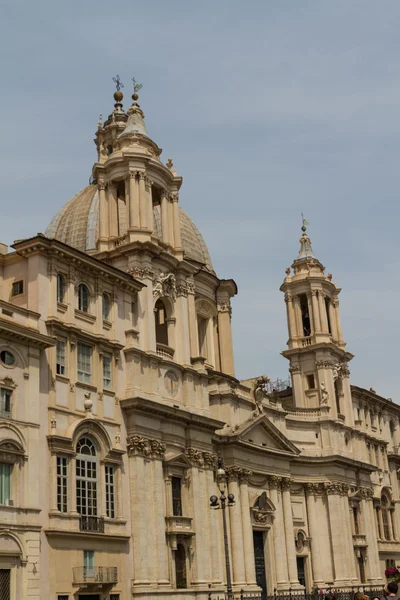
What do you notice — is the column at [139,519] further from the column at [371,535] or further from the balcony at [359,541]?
the column at [371,535]

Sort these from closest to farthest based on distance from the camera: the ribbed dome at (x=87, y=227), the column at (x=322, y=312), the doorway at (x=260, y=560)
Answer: the doorway at (x=260, y=560)
the ribbed dome at (x=87, y=227)
the column at (x=322, y=312)

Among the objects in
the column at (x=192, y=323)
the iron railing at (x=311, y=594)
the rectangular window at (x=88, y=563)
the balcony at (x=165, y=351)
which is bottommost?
the iron railing at (x=311, y=594)

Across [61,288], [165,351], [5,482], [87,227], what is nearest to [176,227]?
[165,351]

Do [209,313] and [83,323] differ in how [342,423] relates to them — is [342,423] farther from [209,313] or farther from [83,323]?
[83,323]

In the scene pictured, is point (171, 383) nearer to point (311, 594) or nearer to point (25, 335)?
point (25, 335)

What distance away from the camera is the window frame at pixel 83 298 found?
43.2 meters

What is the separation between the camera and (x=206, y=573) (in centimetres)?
4728

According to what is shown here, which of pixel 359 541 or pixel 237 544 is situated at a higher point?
pixel 359 541

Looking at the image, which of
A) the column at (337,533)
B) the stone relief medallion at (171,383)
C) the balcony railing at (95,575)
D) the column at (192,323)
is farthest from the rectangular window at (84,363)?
the column at (337,533)

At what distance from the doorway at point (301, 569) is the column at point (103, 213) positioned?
98.5ft

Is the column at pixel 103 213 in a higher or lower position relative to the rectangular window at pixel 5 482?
higher

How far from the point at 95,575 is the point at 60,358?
10198mm

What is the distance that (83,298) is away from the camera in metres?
43.6

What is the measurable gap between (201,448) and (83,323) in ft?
38.9
